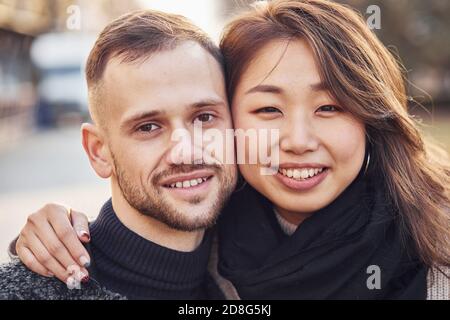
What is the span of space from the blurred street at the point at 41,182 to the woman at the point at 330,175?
2.89 metres

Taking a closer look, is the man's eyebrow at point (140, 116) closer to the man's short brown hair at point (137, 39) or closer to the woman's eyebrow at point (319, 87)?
the man's short brown hair at point (137, 39)

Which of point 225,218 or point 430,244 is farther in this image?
point 225,218

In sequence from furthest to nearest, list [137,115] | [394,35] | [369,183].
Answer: [394,35]
[369,183]
[137,115]

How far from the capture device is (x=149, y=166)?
2121 millimetres

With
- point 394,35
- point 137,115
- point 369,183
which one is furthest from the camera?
point 394,35

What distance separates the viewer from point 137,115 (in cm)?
210

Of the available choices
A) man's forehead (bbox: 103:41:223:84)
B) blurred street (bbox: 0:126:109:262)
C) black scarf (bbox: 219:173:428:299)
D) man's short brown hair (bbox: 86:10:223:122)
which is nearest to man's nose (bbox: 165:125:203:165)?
man's forehead (bbox: 103:41:223:84)

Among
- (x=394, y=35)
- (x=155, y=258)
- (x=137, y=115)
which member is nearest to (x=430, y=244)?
(x=155, y=258)

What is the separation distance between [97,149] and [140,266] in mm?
489

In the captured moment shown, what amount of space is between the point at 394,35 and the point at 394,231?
16.6m

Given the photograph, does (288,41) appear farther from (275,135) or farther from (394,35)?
(394,35)

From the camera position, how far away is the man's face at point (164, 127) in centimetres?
210

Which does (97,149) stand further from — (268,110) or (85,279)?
(268,110)

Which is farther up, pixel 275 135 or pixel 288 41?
pixel 288 41
